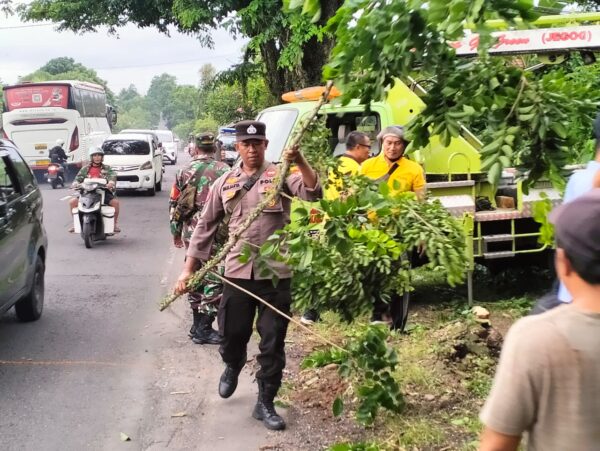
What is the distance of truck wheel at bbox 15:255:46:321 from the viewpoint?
6832 mm

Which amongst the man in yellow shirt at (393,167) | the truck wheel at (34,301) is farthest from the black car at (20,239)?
the man in yellow shirt at (393,167)

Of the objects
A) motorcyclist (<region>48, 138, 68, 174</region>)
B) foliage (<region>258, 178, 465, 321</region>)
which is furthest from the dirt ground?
motorcyclist (<region>48, 138, 68, 174</region>)

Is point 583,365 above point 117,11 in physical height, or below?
below

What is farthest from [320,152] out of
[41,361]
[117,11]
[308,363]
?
[117,11]

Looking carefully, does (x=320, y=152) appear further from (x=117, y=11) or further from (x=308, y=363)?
(x=117, y=11)

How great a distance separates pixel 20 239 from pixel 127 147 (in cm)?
1367

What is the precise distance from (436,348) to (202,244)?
1.97 m

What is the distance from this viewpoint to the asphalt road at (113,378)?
4.39 meters

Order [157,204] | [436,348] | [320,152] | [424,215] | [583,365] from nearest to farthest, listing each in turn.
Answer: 1. [583,365]
2. [320,152]
3. [424,215]
4. [436,348]
5. [157,204]

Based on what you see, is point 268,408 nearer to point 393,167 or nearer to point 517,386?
point 393,167

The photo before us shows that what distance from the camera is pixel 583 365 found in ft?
5.45

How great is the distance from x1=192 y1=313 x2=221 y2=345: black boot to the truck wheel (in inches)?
68.1

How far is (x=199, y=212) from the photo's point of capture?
620cm

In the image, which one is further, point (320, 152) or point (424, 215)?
point (424, 215)
